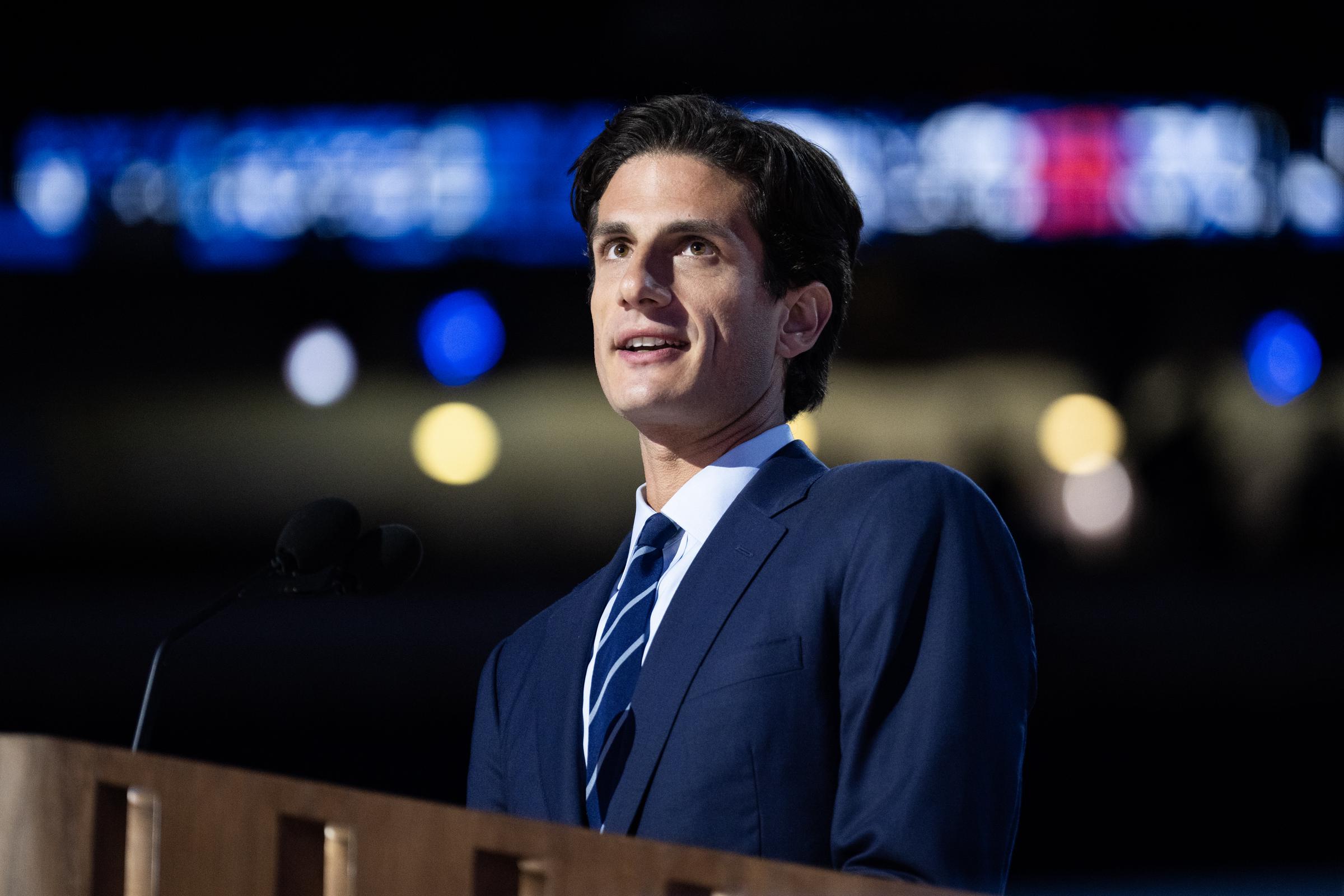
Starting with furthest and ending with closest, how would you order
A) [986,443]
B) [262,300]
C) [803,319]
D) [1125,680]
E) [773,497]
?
1. [986,443]
2. [262,300]
3. [1125,680]
4. [803,319]
5. [773,497]

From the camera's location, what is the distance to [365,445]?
420 inches

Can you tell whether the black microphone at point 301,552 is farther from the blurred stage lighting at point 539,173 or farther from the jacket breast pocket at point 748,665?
the blurred stage lighting at point 539,173

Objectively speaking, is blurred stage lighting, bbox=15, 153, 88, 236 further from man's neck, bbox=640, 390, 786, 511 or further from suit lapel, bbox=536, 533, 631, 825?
man's neck, bbox=640, 390, 786, 511

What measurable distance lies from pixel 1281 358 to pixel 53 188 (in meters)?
Answer: 8.79

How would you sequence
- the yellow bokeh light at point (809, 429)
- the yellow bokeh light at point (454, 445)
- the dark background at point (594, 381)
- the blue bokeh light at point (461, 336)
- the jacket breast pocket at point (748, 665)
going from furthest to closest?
the yellow bokeh light at point (454, 445)
the yellow bokeh light at point (809, 429)
the blue bokeh light at point (461, 336)
the dark background at point (594, 381)
the jacket breast pocket at point (748, 665)

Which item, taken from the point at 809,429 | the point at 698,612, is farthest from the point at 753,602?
the point at 809,429

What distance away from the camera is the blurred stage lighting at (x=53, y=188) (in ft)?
29.6

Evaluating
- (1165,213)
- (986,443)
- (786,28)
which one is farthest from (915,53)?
(986,443)

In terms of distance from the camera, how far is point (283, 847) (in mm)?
1005

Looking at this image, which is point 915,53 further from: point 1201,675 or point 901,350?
point 1201,675

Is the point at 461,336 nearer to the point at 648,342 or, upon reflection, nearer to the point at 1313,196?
the point at 1313,196

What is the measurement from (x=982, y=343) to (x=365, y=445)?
487 cm

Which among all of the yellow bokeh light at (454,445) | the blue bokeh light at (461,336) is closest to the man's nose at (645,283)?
the blue bokeh light at (461,336)

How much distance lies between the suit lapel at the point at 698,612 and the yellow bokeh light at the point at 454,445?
30.3ft
